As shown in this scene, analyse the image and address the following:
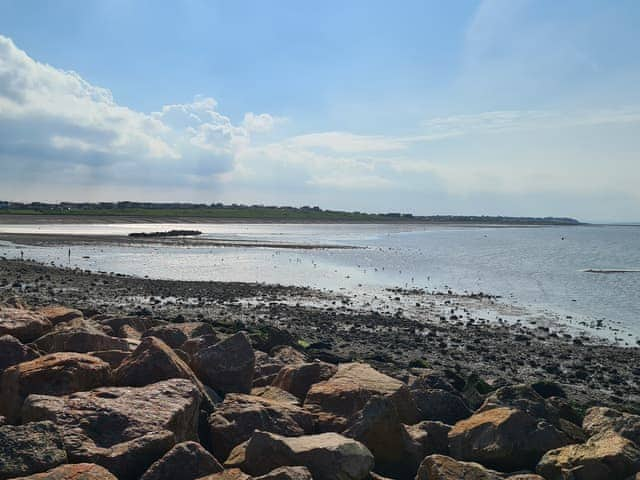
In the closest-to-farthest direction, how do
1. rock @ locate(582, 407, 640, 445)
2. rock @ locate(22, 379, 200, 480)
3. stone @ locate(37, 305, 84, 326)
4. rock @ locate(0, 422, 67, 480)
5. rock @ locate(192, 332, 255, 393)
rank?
rock @ locate(0, 422, 67, 480) → rock @ locate(22, 379, 200, 480) → rock @ locate(582, 407, 640, 445) → rock @ locate(192, 332, 255, 393) → stone @ locate(37, 305, 84, 326)

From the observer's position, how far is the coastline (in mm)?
17141

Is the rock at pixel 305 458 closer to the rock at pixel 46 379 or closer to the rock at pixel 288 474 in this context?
the rock at pixel 288 474

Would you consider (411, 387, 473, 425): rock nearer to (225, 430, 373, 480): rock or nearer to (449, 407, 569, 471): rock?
(449, 407, 569, 471): rock

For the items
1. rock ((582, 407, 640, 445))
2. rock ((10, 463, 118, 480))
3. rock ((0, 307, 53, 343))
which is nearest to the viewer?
rock ((10, 463, 118, 480))

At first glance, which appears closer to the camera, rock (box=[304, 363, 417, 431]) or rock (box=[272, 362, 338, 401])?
rock (box=[304, 363, 417, 431])

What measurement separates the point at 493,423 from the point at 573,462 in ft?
3.68

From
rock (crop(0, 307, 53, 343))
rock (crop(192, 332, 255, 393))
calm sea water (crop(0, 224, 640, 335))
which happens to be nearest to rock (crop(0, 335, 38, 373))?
rock (crop(0, 307, 53, 343))

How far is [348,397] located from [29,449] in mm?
4355

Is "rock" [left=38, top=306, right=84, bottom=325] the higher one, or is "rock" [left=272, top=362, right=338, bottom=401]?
"rock" [left=38, top=306, right=84, bottom=325]

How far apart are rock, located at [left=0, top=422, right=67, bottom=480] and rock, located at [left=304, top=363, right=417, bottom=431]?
3628 mm

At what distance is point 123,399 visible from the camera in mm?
7188

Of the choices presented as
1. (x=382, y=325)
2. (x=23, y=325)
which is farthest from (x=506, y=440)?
(x=382, y=325)

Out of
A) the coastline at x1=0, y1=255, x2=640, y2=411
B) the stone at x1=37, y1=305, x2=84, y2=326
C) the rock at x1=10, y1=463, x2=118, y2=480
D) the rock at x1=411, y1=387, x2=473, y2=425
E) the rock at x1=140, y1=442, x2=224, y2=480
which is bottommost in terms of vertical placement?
the coastline at x1=0, y1=255, x2=640, y2=411

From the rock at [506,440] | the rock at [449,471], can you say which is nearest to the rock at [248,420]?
the rock at [449,471]
